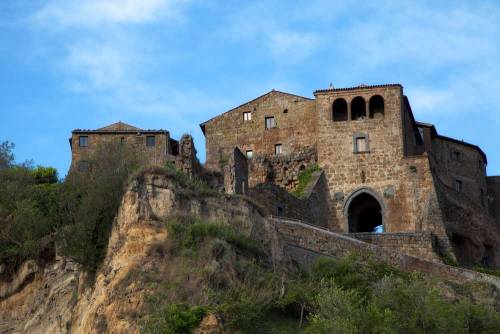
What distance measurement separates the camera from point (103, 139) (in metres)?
66.6

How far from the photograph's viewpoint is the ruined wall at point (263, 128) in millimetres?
67188

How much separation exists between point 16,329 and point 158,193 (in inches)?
304

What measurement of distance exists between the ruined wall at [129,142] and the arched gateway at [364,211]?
9.75m

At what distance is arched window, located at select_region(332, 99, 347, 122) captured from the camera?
217 ft

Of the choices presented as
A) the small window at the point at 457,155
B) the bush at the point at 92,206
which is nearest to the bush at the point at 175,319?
the bush at the point at 92,206

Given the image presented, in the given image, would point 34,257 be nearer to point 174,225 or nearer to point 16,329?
point 16,329

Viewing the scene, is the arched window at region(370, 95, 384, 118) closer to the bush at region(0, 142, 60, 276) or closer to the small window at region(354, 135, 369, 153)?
the small window at region(354, 135, 369, 153)

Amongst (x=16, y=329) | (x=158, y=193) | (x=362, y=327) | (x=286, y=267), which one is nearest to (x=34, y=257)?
(x=16, y=329)

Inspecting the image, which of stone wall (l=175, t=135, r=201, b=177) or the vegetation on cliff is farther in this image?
stone wall (l=175, t=135, r=201, b=177)

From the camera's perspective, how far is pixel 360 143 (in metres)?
65.1

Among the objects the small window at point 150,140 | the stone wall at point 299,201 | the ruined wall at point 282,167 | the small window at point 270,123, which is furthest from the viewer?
the small window at point 270,123

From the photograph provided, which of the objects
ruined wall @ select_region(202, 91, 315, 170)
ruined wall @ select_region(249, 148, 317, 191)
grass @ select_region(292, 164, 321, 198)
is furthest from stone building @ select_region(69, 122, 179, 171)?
grass @ select_region(292, 164, 321, 198)

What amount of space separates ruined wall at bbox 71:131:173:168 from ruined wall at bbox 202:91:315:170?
254 cm

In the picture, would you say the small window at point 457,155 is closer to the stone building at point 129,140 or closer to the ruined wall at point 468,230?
the ruined wall at point 468,230
